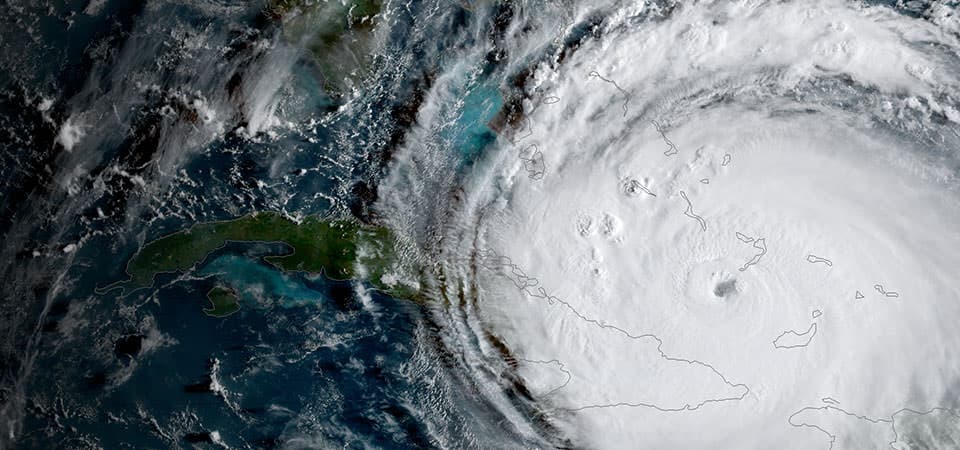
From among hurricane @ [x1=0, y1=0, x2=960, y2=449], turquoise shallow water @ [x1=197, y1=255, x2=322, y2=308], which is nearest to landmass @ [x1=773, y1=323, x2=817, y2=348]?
hurricane @ [x1=0, y1=0, x2=960, y2=449]

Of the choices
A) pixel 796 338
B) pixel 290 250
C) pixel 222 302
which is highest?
pixel 290 250

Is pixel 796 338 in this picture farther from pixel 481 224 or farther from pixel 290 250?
pixel 290 250

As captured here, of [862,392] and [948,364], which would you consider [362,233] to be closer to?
[862,392]

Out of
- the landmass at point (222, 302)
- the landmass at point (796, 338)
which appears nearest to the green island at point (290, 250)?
the landmass at point (222, 302)

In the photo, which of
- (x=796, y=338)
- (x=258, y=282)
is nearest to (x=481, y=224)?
(x=258, y=282)

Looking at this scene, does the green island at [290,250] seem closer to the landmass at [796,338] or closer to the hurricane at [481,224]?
the hurricane at [481,224]

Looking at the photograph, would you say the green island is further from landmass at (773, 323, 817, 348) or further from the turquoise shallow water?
landmass at (773, 323, 817, 348)

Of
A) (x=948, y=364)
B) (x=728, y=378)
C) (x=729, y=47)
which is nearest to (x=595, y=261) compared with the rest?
(x=728, y=378)
